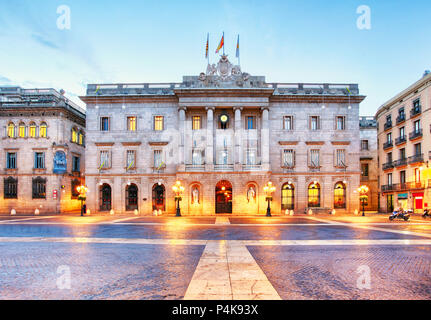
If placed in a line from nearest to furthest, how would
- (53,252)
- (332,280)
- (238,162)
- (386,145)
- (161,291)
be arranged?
(161,291) < (332,280) < (53,252) < (238,162) < (386,145)

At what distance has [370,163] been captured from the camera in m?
46.4

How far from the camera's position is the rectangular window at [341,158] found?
37.2 meters

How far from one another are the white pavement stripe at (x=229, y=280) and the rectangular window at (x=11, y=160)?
127 ft

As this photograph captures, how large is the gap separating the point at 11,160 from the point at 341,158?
46.4 meters

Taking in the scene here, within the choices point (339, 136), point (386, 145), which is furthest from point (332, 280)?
point (386, 145)

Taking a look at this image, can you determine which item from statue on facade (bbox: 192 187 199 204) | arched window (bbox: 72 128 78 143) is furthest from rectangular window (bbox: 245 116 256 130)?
arched window (bbox: 72 128 78 143)

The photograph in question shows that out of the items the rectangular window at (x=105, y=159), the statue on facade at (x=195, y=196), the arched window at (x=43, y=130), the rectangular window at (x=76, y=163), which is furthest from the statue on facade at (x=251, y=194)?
the arched window at (x=43, y=130)

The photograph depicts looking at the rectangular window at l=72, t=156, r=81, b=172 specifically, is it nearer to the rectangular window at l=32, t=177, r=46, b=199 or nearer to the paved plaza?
the rectangular window at l=32, t=177, r=46, b=199

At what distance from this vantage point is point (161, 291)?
6988 mm

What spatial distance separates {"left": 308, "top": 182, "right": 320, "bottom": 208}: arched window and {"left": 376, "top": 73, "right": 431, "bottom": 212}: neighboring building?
453 inches

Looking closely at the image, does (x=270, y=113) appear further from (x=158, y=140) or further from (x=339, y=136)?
(x=158, y=140)

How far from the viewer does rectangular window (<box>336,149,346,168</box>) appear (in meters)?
37.2

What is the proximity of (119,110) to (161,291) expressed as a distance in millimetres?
34676

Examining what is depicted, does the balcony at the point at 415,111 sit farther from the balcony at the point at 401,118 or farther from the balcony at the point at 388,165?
the balcony at the point at 388,165
